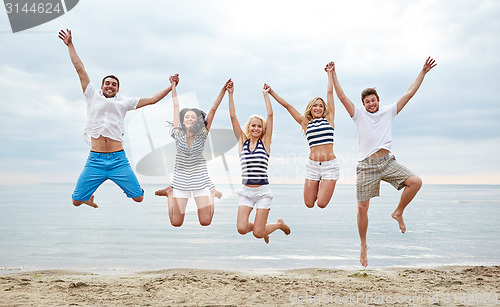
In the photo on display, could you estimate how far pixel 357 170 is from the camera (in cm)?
766

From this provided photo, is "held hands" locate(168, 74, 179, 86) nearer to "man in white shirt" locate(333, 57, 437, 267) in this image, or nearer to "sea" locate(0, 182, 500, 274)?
"man in white shirt" locate(333, 57, 437, 267)

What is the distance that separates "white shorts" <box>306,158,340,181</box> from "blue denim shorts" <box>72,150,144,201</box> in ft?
10.9

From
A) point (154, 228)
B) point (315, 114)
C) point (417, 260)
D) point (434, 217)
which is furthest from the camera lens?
point (434, 217)

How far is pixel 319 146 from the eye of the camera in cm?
795

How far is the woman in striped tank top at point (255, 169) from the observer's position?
25.2ft

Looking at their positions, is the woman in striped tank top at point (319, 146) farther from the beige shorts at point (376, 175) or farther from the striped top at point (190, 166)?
the striped top at point (190, 166)

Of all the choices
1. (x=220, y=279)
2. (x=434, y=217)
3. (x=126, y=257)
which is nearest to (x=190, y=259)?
(x=126, y=257)

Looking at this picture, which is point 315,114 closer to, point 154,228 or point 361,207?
point 361,207

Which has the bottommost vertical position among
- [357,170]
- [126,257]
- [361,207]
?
[126,257]

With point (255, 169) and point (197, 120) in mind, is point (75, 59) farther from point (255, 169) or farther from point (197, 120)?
point (255, 169)

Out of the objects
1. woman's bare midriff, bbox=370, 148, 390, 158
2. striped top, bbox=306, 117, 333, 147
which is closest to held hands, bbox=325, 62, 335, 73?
striped top, bbox=306, 117, 333, 147

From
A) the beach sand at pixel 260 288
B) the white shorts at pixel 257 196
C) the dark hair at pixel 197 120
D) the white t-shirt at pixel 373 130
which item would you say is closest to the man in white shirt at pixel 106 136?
the dark hair at pixel 197 120

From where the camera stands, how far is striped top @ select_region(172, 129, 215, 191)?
784 centimetres

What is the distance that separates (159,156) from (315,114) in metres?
3.11
